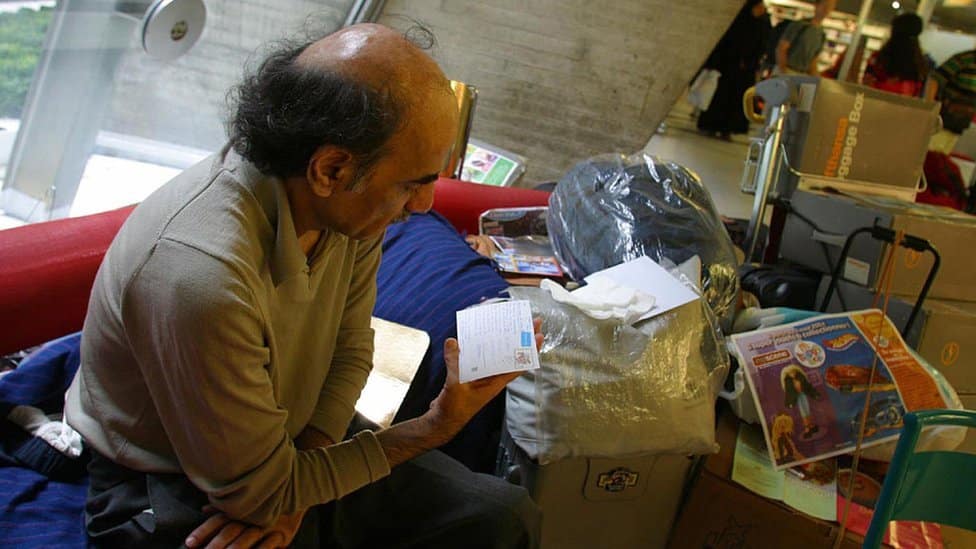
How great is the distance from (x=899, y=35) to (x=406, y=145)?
4.82m

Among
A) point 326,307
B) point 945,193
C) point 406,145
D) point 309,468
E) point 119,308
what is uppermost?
point 406,145

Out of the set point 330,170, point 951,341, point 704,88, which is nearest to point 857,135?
point 951,341

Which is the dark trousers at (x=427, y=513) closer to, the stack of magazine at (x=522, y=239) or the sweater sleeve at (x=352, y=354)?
the sweater sleeve at (x=352, y=354)

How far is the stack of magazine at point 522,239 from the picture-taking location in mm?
2308

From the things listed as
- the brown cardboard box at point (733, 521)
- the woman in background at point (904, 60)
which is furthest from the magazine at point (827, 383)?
the woman in background at point (904, 60)

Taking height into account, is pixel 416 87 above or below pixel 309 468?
above

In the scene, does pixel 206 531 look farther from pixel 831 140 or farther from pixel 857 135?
pixel 857 135

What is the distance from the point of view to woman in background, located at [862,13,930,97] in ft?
15.0

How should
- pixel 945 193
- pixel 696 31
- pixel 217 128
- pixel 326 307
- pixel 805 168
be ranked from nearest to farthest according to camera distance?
pixel 326 307
pixel 805 168
pixel 217 128
pixel 696 31
pixel 945 193

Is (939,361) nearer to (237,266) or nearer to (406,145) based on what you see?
(406,145)

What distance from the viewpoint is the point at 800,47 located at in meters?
6.54

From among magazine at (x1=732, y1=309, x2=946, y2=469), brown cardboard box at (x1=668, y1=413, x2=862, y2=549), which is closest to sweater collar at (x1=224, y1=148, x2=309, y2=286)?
brown cardboard box at (x1=668, y1=413, x2=862, y2=549)

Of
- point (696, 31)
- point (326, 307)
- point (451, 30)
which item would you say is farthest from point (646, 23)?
point (326, 307)

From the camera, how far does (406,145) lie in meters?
1.00
